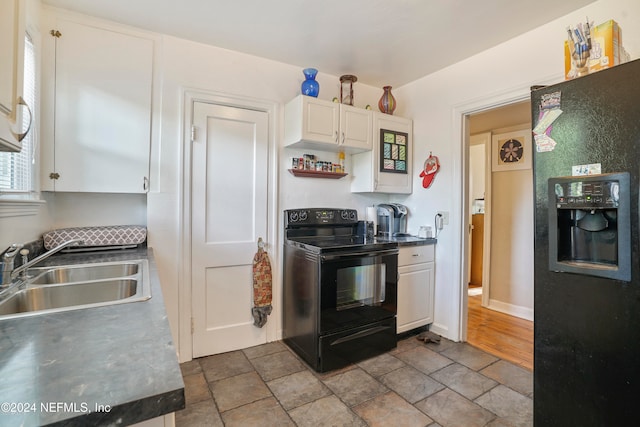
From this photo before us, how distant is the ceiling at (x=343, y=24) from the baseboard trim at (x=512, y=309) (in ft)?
8.95

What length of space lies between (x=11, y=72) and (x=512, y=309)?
14.3 feet

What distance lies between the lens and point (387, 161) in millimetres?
2986

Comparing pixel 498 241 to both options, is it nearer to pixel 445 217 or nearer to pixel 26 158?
pixel 445 217

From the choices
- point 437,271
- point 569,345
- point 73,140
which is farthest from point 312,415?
point 73,140

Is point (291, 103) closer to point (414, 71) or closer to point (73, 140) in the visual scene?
point (414, 71)

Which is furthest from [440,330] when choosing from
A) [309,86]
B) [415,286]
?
[309,86]

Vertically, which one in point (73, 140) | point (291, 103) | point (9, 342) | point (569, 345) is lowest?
point (569, 345)

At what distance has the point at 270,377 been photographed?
216 centimetres

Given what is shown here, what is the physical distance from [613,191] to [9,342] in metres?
2.03

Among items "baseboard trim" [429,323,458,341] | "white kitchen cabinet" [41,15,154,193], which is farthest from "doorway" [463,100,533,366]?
"white kitchen cabinet" [41,15,154,193]

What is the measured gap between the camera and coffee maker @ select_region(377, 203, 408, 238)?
9.98 ft

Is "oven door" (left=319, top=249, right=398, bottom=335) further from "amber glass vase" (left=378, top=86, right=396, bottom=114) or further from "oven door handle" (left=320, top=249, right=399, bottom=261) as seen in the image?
"amber glass vase" (left=378, top=86, right=396, bottom=114)

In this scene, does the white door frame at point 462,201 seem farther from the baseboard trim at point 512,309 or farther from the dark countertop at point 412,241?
the baseboard trim at point 512,309

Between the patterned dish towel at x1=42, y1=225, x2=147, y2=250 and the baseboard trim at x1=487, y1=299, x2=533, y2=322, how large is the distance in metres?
3.80
